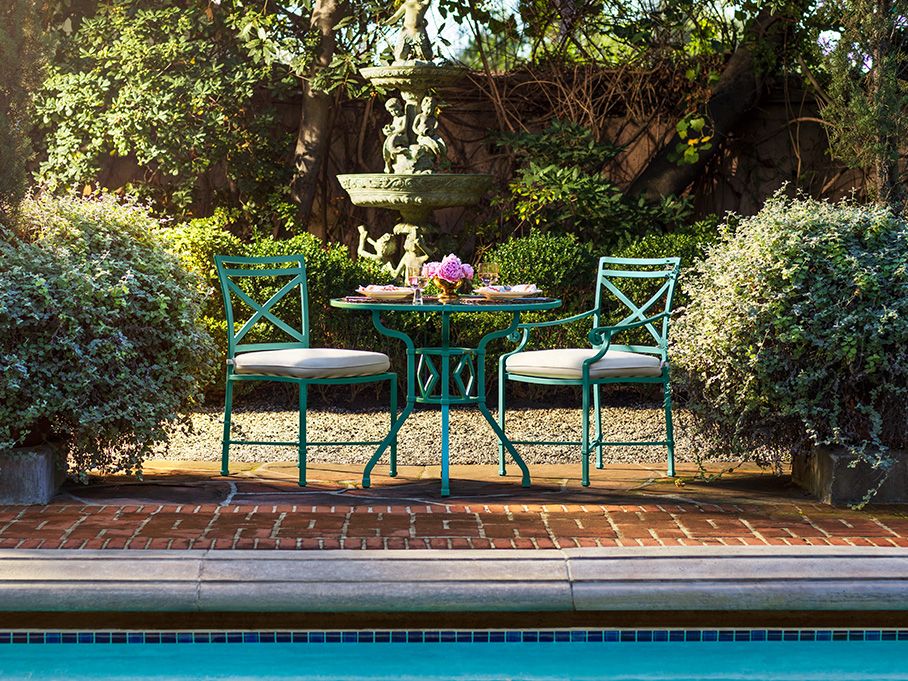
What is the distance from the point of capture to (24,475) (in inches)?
203

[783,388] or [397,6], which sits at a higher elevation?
[397,6]

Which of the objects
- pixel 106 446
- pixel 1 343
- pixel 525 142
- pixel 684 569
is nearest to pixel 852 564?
pixel 684 569

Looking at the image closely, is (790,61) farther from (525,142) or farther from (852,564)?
(852,564)

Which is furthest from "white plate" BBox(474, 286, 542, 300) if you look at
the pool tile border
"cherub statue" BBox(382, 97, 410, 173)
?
"cherub statue" BBox(382, 97, 410, 173)

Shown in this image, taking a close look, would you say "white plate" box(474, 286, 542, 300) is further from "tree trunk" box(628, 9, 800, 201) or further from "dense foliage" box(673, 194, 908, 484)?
"tree trunk" box(628, 9, 800, 201)

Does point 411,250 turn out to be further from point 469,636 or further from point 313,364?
point 469,636

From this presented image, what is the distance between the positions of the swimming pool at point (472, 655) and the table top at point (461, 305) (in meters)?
1.71

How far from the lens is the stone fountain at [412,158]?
28.1ft

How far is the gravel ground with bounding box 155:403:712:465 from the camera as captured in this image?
21.3 ft

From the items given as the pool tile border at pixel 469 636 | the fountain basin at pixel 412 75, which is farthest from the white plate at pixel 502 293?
the fountain basin at pixel 412 75

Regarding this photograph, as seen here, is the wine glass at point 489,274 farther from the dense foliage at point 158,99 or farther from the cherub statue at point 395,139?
the dense foliage at point 158,99

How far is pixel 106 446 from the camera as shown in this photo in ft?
17.6

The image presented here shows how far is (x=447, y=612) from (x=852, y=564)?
1.39m

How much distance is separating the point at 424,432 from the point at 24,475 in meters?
2.63
